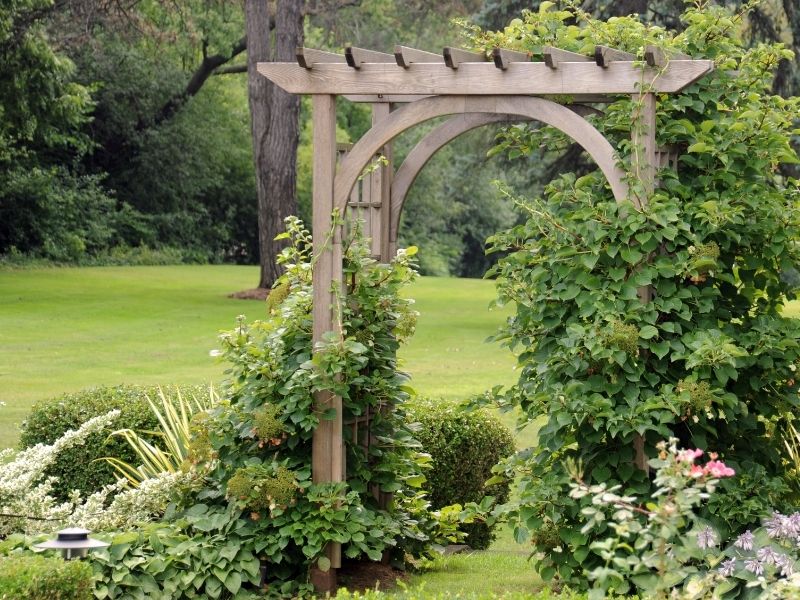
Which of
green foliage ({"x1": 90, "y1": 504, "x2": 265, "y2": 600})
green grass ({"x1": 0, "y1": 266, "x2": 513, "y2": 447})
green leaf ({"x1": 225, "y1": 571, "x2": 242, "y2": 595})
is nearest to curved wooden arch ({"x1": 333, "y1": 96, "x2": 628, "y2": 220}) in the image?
green foliage ({"x1": 90, "y1": 504, "x2": 265, "y2": 600})

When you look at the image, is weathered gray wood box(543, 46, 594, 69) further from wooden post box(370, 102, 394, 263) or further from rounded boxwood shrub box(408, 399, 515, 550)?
rounded boxwood shrub box(408, 399, 515, 550)

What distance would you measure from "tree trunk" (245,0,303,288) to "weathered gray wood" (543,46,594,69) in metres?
13.2

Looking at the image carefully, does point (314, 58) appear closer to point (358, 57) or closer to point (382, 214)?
point (358, 57)

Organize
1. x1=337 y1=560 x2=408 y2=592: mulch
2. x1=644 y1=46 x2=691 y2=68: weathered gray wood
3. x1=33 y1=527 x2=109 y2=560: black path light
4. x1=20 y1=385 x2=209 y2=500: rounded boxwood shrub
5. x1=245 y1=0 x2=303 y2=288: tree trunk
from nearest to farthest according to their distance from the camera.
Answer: x1=33 y1=527 x2=109 y2=560: black path light → x1=644 y1=46 x2=691 y2=68: weathered gray wood → x1=337 y1=560 x2=408 y2=592: mulch → x1=20 y1=385 x2=209 y2=500: rounded boxwood shrub → x1=245 y1=0 x2=303 y2=288: tree trunk

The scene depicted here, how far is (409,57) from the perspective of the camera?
5449 millimetres

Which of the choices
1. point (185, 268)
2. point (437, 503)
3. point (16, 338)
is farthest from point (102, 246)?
point (437, 503)

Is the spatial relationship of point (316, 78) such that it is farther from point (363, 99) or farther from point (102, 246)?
point (102, 246)

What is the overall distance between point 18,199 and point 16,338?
1038 cm

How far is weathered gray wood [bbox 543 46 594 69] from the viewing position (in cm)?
514

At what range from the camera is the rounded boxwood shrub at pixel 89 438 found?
6.95m

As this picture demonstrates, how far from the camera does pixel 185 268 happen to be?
26.2 metres

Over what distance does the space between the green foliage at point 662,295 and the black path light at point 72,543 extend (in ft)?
6.12

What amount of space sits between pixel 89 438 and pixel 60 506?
135 cm

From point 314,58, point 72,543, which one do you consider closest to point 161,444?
point 72,543
